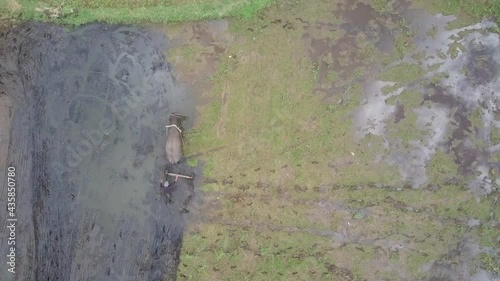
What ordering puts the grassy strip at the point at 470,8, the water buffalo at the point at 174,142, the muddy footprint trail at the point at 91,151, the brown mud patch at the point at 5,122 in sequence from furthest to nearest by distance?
Result: the brown mud patch at the point at 5,122, the muddy footprint trail at the point at 91,151, the grassy strip at the point at 470,8, the water buffalo at the point at 174,142

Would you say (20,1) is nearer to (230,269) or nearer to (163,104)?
(163,104)

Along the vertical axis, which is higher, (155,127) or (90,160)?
(155,127)

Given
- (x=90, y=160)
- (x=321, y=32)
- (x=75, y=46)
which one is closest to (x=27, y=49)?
(x=75, y=46)

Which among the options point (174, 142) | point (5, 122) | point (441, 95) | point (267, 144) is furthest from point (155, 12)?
point (441, 95)

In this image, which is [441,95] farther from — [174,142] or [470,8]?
[174,142]

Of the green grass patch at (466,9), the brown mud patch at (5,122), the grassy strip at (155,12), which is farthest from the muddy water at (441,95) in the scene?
the brown mud patch at (5,122)

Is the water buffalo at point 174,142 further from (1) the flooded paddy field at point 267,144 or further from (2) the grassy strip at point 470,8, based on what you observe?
(2) the grassy strip at point 470,8
